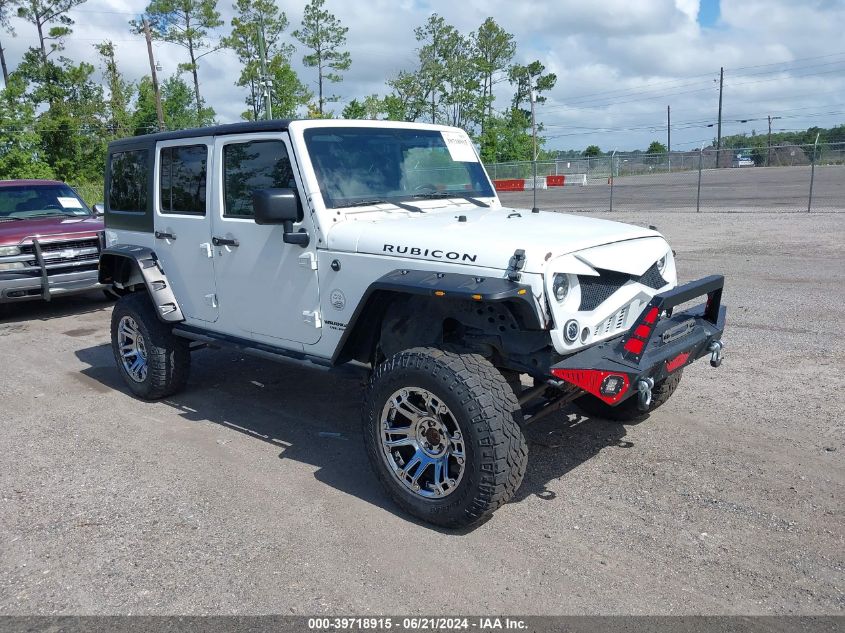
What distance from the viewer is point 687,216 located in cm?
1998

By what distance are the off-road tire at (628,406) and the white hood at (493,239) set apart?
1101mm

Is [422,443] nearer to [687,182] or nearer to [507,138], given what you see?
[687,182]

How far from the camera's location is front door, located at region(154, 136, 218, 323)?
5.21 metres

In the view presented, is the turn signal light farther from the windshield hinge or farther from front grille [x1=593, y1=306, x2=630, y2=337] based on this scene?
the windshield hinge

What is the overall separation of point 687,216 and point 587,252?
17.9 metres

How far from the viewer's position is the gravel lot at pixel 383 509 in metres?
3.21

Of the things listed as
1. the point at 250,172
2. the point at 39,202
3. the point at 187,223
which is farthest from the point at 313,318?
the point at 39,202

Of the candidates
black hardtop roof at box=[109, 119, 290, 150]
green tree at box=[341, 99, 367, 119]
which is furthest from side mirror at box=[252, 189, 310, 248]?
green tree at box=[341, 99, 367, 119]

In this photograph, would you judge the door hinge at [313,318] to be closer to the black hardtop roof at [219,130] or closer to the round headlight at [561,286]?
the black hardtop roof at [219,130]

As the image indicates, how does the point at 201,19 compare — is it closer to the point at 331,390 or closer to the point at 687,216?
the point at 687,216

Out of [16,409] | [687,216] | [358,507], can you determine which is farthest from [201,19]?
[358,507]

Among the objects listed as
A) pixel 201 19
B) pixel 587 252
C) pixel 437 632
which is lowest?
pixel 437 632

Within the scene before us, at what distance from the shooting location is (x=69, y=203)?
1094 cm

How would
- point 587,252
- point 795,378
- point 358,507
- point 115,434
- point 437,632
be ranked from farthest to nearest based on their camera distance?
point 795,378 < point 115,434 < point 358,507 < point 587,252 < point 437,632
